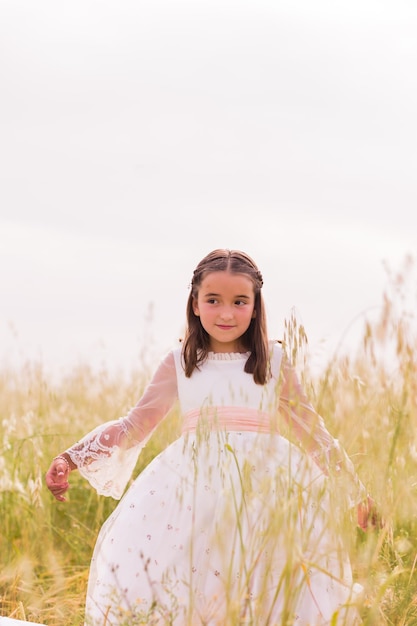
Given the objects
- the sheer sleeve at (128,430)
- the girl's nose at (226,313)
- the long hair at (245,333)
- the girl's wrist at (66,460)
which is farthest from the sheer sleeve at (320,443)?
the girl's wrist at (66,460)

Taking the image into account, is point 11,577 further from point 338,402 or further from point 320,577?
point 338,402

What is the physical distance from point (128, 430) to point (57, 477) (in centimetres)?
26

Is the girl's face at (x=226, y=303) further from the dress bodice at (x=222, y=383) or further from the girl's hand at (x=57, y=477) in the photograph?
the girl's hand at (x=57, y=477)

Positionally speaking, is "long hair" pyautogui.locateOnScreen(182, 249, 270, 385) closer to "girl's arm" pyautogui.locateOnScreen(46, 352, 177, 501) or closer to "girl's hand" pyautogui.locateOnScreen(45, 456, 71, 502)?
"girl's arm" pyautogui.locateOnScreen(46, 352, 177, 501)

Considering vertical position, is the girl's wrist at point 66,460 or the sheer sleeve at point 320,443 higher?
the sheer sleeve at point 320,443

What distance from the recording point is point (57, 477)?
111 inches

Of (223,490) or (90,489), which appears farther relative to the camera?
(90,489)

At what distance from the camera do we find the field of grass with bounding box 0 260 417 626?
2113 millimetres

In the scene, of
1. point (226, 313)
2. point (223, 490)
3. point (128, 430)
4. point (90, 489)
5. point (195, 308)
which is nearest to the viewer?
point (223, 490)

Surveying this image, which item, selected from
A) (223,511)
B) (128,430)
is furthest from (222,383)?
(223,511)

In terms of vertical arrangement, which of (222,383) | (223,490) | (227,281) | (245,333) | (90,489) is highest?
(227,281)

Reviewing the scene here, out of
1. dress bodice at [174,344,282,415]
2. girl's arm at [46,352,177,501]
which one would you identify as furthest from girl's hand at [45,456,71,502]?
dress bodice at [174,344,282,415]

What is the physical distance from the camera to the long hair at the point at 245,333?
269 cm

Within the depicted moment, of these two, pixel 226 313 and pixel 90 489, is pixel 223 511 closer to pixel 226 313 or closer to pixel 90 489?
pixel 226 313
